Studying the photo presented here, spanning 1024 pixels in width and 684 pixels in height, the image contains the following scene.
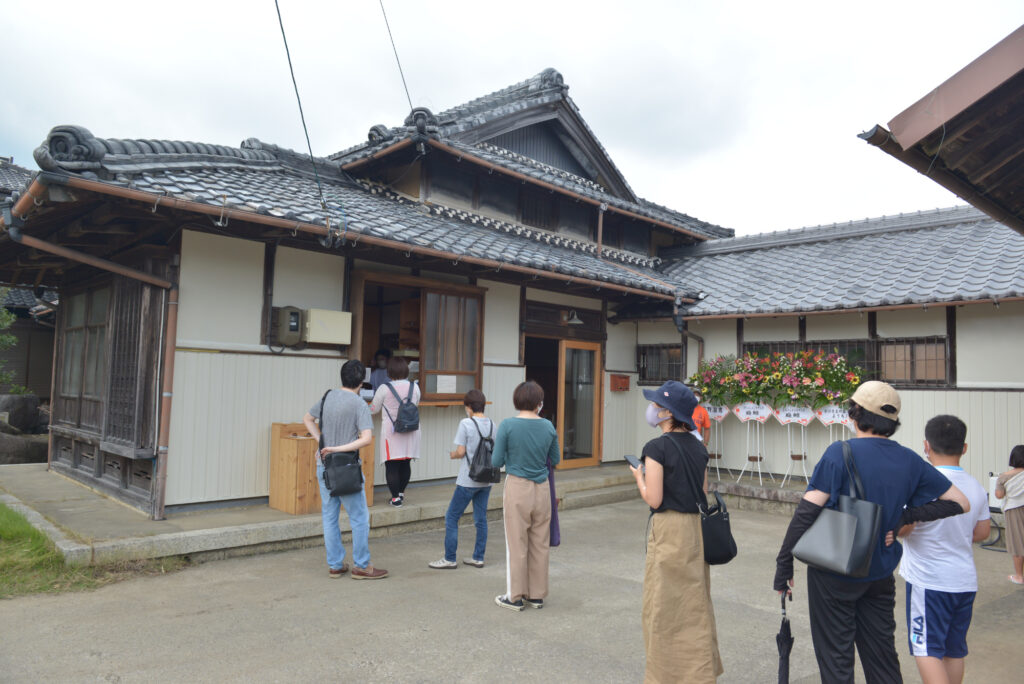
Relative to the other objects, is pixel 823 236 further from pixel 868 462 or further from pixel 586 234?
pixel 868 462

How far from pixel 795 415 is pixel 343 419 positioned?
673 cm

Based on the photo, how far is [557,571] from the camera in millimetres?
5938

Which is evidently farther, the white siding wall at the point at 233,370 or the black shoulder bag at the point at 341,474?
the white siding wall at the point at 233,370

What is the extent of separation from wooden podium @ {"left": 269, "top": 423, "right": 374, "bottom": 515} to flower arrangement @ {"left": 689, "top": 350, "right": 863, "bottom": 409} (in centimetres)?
554

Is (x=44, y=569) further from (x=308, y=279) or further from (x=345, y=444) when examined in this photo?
(x=308, y=279)

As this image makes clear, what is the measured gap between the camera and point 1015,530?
5609 millimetres

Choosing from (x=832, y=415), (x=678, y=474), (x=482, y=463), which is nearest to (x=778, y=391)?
(x=832, y=415)

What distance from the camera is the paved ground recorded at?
372 cm

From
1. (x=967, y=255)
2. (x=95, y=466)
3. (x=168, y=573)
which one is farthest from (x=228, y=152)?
(x=967, y=255)

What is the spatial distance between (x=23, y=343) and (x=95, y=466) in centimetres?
1070

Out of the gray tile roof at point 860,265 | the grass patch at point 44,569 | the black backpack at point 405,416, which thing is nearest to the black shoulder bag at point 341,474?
the grass patch at point 44,569

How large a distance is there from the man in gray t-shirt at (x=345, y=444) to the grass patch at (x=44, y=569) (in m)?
1.40

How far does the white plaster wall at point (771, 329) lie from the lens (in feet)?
32.9

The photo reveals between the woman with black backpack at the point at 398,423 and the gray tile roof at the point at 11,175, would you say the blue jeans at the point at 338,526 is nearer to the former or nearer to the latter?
the woman with black backpack at the point at 398,423
